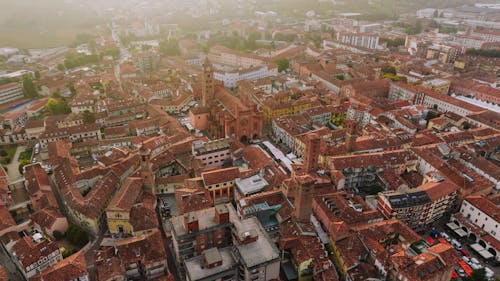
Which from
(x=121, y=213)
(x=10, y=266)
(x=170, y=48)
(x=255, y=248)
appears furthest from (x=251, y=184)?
(x=170, y=48)

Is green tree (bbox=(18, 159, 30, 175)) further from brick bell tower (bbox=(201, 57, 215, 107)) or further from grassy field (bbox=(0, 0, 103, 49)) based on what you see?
grassy field (bbox=(0, 0, 103, 49))

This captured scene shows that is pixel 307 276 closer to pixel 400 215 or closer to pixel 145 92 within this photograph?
pixel 400 215

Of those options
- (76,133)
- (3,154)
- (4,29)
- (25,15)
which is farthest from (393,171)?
(25,15)

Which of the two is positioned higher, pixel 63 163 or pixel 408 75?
pixel 408 75

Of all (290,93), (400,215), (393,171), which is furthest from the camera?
(290,93)

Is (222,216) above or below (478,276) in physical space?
above

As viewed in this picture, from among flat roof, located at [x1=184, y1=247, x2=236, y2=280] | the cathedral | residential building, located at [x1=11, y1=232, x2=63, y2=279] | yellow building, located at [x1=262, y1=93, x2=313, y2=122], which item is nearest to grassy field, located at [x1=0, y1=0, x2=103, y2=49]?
the cathedral

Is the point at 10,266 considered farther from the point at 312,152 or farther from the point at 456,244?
the point at 456,244

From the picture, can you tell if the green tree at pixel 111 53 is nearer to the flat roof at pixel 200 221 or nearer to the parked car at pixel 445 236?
the flat roof at pixel 200 221
